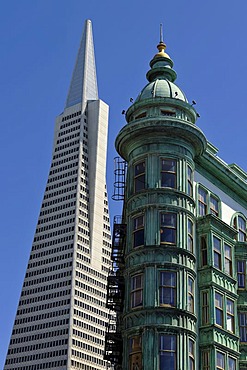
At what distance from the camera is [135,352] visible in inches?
1318

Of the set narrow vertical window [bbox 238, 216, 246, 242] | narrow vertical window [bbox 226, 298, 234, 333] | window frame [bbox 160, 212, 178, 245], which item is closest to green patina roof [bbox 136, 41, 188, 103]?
window frame [bbox 160, 212, 178, 245]

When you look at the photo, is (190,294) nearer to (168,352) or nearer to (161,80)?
(168,352)

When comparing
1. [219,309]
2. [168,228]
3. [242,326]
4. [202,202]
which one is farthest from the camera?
[202,202]

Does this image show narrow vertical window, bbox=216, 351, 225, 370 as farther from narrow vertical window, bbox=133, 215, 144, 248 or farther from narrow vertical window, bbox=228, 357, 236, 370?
narrow vertical window, bbox=133, 215, 144, 248

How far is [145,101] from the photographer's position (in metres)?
40.2

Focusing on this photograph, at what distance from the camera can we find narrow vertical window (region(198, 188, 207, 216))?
41.0 metres

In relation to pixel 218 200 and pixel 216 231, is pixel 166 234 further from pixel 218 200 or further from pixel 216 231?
pixel 218 200

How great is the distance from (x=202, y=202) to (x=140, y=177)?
536cm

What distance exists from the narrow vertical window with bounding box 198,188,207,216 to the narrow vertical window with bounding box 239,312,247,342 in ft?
21.9

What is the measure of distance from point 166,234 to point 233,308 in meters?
7.04

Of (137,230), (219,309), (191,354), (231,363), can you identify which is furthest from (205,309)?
(137,230)

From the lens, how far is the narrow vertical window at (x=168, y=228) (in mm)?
35906

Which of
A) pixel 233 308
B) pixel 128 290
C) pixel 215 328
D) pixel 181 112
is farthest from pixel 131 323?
pixel 181 112

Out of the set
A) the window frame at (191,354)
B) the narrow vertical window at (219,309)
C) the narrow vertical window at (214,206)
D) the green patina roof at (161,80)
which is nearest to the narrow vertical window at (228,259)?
the narrow vertical window at (219,309)
